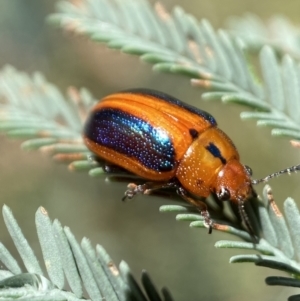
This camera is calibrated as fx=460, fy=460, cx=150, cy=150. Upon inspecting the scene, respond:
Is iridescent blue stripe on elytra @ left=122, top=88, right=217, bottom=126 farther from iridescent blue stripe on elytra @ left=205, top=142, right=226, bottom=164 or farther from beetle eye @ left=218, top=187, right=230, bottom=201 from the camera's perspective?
beetle eye @ left=218, top=187, right=230, bottom=201

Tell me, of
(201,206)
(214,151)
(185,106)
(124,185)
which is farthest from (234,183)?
(124,185)

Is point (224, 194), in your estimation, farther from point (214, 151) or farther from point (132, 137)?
point (132, 137)

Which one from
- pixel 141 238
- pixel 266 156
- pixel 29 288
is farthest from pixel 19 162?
pixel 29 288

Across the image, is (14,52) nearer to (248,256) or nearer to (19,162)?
(19,162)

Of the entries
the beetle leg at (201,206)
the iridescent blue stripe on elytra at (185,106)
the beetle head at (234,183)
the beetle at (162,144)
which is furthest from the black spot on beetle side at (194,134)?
the beetle leg at (201,206)

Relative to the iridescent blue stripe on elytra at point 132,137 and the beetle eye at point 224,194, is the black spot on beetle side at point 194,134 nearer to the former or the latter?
the iridescent blue stripe on elytra at point 132,137
